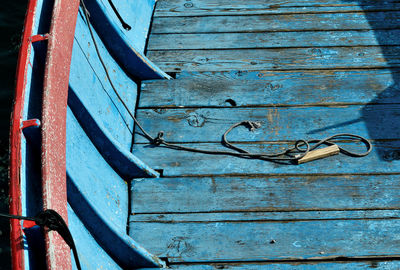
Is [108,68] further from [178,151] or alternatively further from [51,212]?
[51,212]

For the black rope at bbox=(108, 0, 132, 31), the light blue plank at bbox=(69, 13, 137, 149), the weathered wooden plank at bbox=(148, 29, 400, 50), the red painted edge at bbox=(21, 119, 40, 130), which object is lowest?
the red painted edge at bbox=(21, 119, 40, 130)

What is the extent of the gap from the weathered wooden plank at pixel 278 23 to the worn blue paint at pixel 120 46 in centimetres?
57

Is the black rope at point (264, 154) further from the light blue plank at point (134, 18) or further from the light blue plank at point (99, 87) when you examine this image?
the light blue plank at point (134, 18)

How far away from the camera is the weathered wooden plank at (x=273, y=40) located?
9.73ft

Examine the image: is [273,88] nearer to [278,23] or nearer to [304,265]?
[278,23]

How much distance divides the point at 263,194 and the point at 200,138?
0.50 meters

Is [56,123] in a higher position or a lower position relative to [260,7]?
lower

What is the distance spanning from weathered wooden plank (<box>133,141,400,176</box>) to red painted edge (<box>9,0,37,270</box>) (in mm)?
798

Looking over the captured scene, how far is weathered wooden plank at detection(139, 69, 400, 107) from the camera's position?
8.36 feet

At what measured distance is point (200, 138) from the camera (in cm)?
238

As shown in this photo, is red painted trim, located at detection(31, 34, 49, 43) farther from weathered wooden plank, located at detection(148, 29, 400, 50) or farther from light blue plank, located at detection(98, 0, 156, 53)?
weathered wooden plank, located at detection(148, 29, 400, 50)

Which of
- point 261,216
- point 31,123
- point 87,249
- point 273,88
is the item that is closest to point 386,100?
point 273,88

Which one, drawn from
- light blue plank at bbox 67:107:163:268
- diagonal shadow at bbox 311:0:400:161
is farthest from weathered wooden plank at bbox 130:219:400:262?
diagonal shadow at bbox 311:0:400:161

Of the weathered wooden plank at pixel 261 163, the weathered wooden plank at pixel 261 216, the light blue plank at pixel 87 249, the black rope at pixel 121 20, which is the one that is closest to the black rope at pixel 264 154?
the weathered wooden plank at pixel 261 163
